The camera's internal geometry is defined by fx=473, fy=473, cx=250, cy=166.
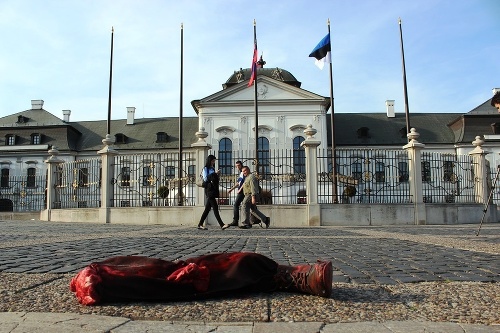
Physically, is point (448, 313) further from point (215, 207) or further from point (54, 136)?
point (54, 136)

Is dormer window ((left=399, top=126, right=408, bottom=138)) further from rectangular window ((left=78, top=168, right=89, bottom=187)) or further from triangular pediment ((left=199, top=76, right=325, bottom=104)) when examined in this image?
rectangular window ((left=78, top=168, right=89, bottom=187))

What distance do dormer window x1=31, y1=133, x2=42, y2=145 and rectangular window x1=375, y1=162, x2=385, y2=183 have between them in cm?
4262

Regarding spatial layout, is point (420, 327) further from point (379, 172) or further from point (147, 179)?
point (147, 179)

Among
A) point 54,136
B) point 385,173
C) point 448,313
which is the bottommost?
Result: point 448,313

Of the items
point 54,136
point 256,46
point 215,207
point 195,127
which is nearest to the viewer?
point 215,207

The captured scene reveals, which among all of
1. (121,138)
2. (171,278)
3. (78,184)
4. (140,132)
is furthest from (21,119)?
(171,278)

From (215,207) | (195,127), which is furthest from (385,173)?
(195,127)

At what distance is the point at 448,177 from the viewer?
15609 mm

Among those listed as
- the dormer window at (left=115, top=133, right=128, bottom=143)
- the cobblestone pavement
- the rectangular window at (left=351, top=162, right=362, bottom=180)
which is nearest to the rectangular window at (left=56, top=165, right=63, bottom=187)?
the rectangular window at (left=351, top=162, right=362, bottom=180)

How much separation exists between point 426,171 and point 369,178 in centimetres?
191

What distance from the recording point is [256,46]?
23.5 metres

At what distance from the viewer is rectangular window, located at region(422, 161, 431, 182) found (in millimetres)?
14750

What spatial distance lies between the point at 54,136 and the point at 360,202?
4212cm

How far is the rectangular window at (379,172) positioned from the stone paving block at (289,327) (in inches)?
514
